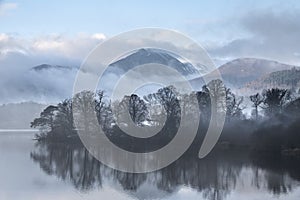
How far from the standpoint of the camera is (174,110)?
4816cm

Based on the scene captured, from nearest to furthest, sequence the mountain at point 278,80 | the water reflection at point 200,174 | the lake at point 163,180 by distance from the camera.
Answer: the lake at point 163,180 → the water reflection at point 200,174 → the mountain at point 278,80

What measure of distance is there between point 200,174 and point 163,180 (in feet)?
10.4

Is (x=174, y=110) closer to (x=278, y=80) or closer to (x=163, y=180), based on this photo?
(x=163, y=180)

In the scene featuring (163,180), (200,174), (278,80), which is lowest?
(163,180)

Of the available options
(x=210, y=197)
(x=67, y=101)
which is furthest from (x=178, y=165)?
(x=67, y=101)

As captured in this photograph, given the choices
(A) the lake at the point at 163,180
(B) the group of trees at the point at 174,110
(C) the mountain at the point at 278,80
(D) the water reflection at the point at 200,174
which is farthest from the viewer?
(C) the mountain at the point at 278,80

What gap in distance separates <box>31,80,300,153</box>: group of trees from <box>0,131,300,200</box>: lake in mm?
9476

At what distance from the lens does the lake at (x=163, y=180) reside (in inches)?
810

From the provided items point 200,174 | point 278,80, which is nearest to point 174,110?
point 200,174

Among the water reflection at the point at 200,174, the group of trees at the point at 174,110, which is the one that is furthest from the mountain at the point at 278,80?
the water reflection at the point at 200,174

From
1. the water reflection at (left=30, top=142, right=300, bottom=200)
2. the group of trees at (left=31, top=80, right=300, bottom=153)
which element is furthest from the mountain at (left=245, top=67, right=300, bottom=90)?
the water reflection at (left=30, top=142, right=300, bottom=200)

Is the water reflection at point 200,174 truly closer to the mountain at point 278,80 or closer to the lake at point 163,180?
the lake at point 163,180

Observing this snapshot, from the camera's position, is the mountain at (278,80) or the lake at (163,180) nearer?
the lake at (163,180)

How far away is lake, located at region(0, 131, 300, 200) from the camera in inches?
810
